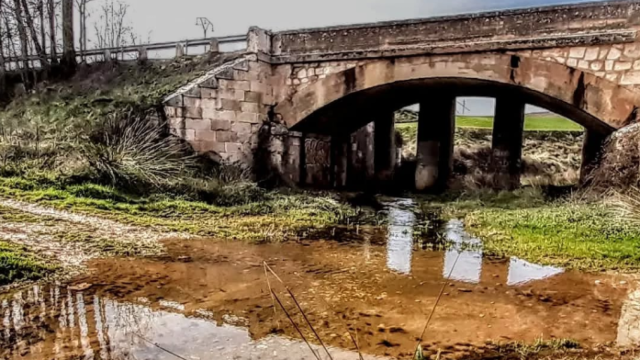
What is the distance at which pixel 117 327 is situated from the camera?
9.08 feet

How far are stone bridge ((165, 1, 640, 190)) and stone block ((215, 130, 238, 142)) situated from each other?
24mm

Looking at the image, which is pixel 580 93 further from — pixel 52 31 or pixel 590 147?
pixel 52 31

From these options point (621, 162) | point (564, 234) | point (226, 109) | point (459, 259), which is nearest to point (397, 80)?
point (226, 109)

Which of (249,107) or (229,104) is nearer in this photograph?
(229,104)

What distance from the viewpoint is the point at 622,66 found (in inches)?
311

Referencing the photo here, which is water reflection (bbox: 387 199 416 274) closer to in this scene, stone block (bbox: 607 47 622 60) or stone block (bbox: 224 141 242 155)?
stone block (bbox: 224 141 242 155)

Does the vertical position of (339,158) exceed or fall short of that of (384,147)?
it falls short

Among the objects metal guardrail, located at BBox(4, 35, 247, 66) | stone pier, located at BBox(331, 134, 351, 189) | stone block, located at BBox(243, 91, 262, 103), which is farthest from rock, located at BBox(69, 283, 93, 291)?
stone pier, located at BBox(331, 134, 351, 189)

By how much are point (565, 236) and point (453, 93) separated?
7126 mm

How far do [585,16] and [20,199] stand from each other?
929 centimetres

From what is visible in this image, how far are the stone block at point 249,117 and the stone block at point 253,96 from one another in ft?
1.01

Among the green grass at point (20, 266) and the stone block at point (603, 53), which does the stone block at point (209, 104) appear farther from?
the stone block at point (603, 53)

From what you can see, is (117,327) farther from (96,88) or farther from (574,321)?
(96,88)

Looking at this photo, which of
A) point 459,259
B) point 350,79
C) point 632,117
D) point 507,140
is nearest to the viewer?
point 459,259
